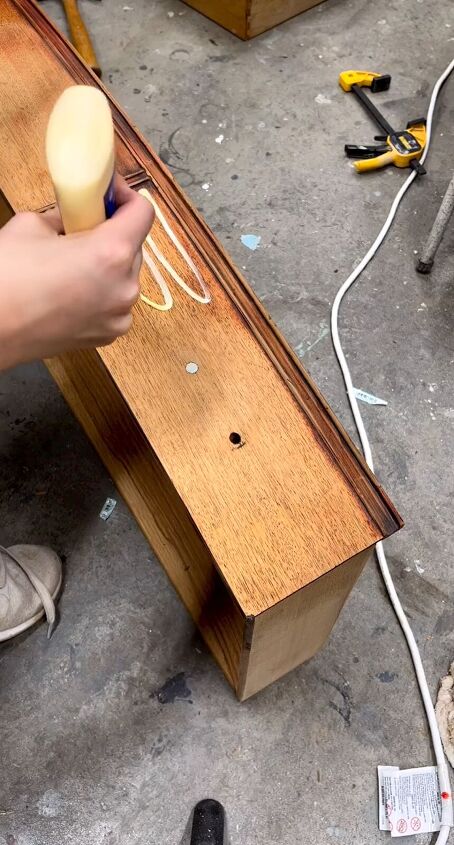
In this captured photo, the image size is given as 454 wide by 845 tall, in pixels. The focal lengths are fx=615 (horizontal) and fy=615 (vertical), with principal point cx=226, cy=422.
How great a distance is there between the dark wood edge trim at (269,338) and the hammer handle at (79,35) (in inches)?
31.0

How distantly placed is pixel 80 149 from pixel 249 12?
1.57 meters

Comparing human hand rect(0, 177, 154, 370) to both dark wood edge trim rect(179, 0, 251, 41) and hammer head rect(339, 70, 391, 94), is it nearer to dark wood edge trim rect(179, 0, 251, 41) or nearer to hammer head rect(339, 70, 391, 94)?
hammer head rect(339, 70, 391, 94)

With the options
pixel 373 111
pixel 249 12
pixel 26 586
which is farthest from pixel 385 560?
pixel 249 12

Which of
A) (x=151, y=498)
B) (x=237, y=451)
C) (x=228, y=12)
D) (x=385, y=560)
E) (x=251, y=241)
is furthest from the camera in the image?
(x=228, y=12)

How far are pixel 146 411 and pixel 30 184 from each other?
1.35ft

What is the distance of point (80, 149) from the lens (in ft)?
1.61

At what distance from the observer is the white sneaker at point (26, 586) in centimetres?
100

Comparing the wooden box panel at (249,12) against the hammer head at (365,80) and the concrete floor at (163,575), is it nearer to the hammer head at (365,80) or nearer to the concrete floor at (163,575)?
the concrete floor at (163,575)

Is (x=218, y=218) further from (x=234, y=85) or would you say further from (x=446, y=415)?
(x=446, y=415)

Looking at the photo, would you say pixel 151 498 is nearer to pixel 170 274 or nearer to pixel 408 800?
pixel 170 274

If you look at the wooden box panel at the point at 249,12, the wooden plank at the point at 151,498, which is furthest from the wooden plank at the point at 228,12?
the wooden plank at the point at 151,498

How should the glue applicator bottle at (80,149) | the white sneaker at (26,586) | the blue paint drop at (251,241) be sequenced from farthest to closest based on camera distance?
the blue paint drop at (251,241) → the white sneaker at (26,586) → the glue applicator bottle at (80,149)

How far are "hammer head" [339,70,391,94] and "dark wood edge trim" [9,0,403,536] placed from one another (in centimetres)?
96

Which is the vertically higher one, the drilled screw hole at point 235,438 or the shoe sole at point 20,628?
the drilled screw hole at point 235,438
